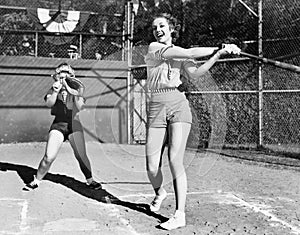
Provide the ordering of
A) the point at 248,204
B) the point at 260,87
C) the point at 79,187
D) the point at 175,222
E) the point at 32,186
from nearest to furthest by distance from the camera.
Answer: the point at 175,222 → the point at 248,204 → the point at 32,186 → the point at 79,187 → the point at 260,87

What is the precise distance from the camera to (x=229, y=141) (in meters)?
12.6

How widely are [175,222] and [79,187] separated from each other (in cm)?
251

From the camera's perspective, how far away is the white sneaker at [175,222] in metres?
4.95

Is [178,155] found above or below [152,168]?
above

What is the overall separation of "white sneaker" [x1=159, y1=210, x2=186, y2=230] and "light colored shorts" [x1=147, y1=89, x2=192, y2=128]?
928mm

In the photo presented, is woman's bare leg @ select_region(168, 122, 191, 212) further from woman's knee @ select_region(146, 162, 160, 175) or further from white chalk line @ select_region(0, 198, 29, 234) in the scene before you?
white chalk line @ select_region(0, 198, 29, 234)

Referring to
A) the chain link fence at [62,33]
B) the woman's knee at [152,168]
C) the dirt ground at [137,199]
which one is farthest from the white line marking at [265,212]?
the chain link fence at [62,33]

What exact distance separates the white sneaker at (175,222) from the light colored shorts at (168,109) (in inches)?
36.5

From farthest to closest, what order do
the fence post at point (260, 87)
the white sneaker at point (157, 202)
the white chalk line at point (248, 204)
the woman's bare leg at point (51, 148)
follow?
the fence post at point (260, 87) → the woman's bare leg at point (51, 148) → the white sneaker at point (157, 202) → the white chalk line at point (248, 204)

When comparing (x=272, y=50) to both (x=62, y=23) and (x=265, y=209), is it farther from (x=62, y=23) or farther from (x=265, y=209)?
(x=265, y=209)

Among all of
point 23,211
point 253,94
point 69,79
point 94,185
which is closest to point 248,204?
point 94,185

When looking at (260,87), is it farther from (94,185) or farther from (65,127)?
(65,127)

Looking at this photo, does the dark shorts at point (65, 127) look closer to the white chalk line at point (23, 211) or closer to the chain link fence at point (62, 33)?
the white chalk line at point (23, 211)

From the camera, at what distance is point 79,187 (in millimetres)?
7129
